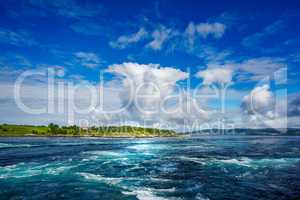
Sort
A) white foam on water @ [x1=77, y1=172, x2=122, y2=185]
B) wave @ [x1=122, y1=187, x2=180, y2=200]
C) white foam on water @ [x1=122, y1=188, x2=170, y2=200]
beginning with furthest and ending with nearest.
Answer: white foam on water @ [x1=77, y1=172, x2=122, y2=185] → wave @ [x1=122, y1=187, x2=180, y2=200] → white foam on water @ [x1=122, y1=188, x2=170, y2=200]

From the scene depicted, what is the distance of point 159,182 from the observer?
2973 centimetres

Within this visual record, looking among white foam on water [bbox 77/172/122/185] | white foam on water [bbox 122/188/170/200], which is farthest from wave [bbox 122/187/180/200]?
white foam on water [bbox 77/172/122/185]

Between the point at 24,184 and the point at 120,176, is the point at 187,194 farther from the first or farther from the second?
the point at 24,184

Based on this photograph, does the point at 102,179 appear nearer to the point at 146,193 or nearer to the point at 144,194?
the point at 146,193

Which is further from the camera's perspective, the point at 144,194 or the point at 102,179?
the point at 102,179

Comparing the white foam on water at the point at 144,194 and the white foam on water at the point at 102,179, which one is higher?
the white foam on water at the point at 144,194

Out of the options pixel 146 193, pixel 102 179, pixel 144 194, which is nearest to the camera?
pixel 144 194

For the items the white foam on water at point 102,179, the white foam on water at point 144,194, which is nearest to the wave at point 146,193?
the white foam on water at point 144,194

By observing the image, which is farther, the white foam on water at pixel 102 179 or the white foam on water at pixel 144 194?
the white foam on water at pixel 102 179

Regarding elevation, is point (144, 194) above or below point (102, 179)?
above

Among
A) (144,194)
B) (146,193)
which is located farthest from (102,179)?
(144,194)

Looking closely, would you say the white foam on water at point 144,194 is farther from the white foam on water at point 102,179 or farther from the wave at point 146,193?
the white foam on water at point 102,179

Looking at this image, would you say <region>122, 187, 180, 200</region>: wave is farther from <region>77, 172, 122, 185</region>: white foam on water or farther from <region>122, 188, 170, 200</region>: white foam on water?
<region>77, 172, 122, 185</region>: white foam on water

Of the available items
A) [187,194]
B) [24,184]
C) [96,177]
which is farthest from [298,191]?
[24,184]
